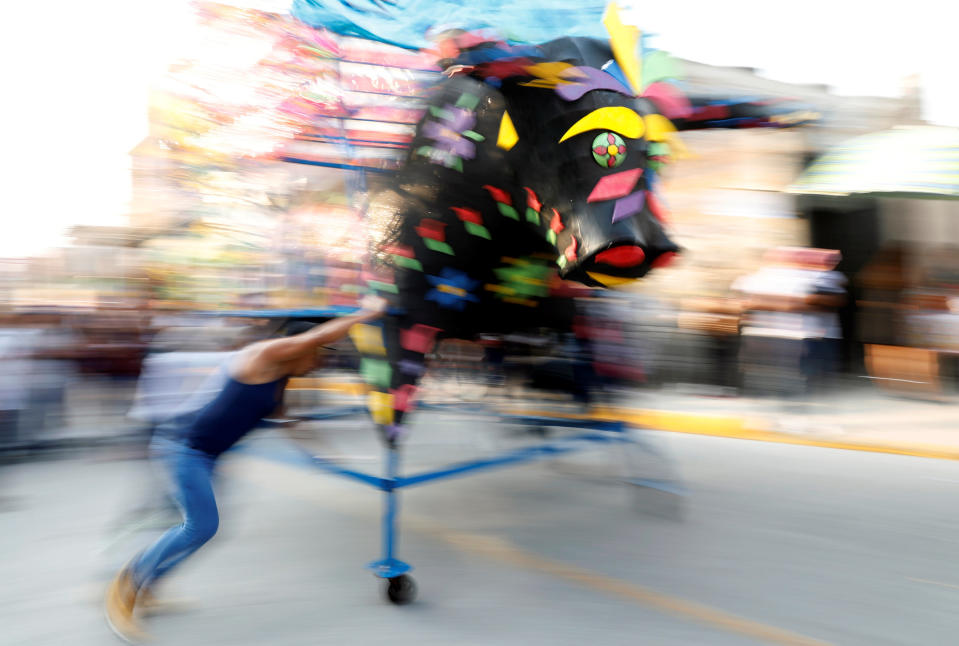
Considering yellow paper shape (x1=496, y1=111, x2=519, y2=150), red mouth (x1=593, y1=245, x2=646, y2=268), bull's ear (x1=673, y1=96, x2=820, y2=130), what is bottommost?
red mouth (x1=593, y1=245, x2=646, y2=268)

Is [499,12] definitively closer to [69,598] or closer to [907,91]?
[69,598]

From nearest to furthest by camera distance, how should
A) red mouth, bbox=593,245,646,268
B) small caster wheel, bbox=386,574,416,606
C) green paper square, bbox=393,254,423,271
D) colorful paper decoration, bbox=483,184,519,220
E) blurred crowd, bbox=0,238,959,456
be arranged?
1. red mouth, bbox=593,245,646,268
2. small caster wheel, bbox=386,574,416,606
3. colorful paper decoration, bbox=483,184,519,220
4. green paper square, bbox=393,254,423,271
5. blurred crowd, bbox=0,238,959,456

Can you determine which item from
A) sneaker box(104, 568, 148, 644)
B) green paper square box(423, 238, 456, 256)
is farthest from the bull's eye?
sneaker box(104, 568, 148, 644)

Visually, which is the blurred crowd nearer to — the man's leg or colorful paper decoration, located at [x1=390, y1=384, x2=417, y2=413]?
colorful paper decoration, located at [x1=390, y1=384, x2=417, y2=413]

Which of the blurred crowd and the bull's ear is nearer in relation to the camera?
the bull's ear

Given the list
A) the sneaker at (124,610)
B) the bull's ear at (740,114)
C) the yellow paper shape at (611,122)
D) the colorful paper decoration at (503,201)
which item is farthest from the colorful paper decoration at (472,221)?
the sneaker at (124,610)

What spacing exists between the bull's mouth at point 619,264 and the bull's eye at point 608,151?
15.1 inches

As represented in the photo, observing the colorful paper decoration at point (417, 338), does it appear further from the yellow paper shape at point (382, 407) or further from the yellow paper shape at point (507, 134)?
the yellow paper shape at point (507, 134)

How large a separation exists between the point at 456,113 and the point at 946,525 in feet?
12.1

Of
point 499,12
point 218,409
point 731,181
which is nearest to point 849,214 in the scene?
point 731,181

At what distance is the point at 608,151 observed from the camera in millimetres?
3256

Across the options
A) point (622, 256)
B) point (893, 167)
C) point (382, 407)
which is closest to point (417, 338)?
point (382, 407)

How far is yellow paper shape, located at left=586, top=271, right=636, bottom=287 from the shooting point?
3238 millimetres

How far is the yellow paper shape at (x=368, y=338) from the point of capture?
12.4 ft
